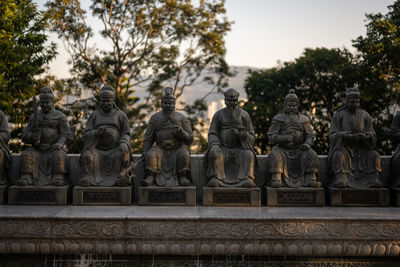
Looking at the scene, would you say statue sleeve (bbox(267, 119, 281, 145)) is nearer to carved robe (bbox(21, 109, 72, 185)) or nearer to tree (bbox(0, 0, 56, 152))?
carved robe (bbox(21, 109, 72, 185))

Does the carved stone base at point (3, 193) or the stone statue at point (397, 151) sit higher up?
the stone statue at point (397, 151)

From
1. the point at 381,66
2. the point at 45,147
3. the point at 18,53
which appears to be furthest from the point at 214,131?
the point at 381,66

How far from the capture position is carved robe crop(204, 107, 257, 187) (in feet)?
22.3

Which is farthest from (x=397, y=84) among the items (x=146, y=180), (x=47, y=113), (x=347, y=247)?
(x=47, y=113)

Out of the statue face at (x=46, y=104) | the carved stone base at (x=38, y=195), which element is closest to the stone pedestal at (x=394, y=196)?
the carved stone base at (x=38, y=195)

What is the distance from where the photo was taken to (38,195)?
670 cm

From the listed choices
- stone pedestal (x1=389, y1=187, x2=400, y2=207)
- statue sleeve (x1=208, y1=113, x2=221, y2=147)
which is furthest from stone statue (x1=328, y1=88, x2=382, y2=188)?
statue sleeve (x1=208, y1=113, x2=221, y2=147)

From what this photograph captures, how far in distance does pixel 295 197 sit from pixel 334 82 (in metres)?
9.93

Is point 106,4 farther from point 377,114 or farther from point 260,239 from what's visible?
point 260,239

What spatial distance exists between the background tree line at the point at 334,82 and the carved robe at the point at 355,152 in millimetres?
6444

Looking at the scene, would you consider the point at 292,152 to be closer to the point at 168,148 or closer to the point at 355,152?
the point at 355,152

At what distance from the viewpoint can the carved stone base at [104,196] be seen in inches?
263

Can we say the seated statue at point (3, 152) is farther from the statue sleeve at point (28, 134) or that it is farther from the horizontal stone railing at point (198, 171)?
the statue sleeve at point (28, 134)

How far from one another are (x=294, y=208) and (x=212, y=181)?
1383 millimetres
